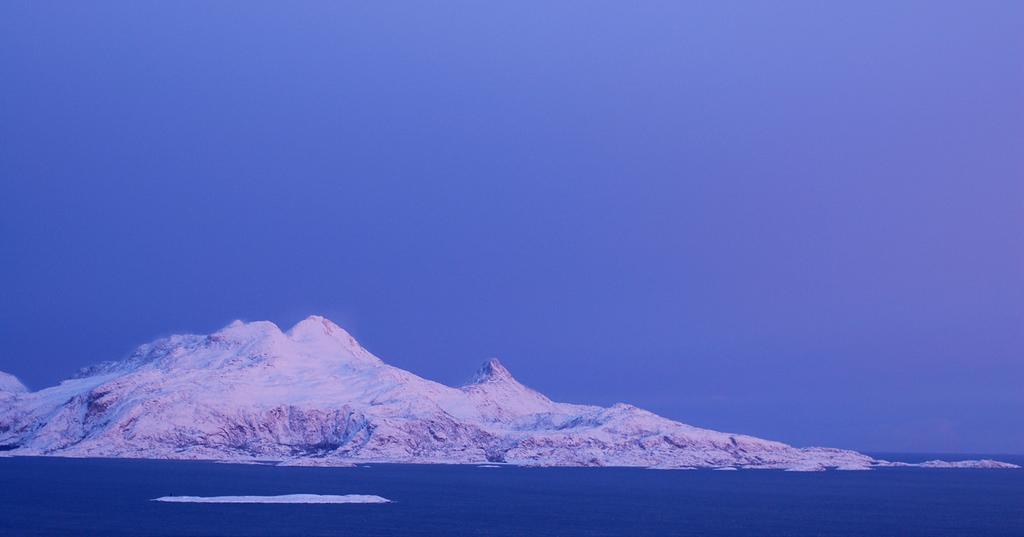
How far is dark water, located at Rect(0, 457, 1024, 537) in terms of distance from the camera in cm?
8800

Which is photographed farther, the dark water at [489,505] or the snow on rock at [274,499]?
the snow on rock at [274,499]

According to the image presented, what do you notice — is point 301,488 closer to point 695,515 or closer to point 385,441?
point 695,515

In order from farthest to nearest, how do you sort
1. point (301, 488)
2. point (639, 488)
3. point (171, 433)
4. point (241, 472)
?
point (171, 433)
point (241, 472)
point (639, 488)
point (301, 488)

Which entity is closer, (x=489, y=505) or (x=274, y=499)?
(x=274, y=499)

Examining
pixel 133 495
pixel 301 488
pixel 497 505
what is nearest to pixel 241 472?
pixel 301 488

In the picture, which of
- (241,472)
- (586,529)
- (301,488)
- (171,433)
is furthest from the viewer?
(171,433)

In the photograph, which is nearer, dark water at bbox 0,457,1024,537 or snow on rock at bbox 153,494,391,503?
dark water at bbox 0,457,1024,537

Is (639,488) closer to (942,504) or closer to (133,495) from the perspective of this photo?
(942,504)

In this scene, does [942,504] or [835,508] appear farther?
[942,504]

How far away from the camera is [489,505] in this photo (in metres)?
111

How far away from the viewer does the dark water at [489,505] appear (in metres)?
88.0

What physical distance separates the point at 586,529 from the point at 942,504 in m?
58.4

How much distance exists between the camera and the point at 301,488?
127 meters

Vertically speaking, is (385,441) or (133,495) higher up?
(385,441)
